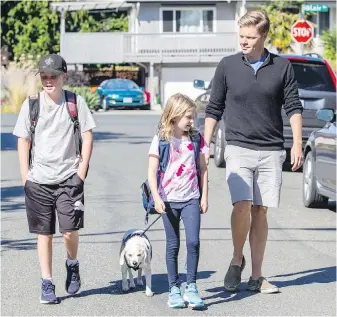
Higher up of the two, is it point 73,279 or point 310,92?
→ point 310,92

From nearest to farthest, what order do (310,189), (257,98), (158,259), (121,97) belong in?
(257,98)
(158,259)
(310,189)
(121,97)

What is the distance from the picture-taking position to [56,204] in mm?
7867

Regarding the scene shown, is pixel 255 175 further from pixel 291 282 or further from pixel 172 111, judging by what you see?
pixel 291 282

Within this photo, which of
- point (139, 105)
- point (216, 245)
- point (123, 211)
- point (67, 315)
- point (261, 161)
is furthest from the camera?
point (139, 105)

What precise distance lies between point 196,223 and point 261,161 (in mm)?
813

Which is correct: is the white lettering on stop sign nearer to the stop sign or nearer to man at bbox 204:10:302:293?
the stop sign

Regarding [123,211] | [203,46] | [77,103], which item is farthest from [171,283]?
[203,46]

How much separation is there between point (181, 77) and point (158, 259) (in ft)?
127

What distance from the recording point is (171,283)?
25.7 ft

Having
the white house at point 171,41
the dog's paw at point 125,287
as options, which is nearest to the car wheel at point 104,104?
the white house at point 171,41

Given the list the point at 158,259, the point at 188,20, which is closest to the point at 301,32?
the point at 188,20

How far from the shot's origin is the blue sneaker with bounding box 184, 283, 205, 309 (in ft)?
25.1

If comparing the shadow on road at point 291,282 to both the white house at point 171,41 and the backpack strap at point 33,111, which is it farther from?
the white house at point 171,41

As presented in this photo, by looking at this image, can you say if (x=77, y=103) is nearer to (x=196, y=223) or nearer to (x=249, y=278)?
(x=196, y=223)
